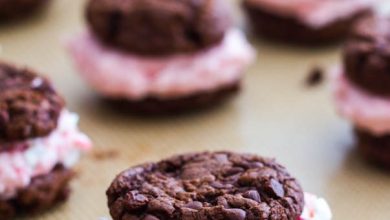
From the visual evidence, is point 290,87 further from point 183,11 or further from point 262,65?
point 183,11

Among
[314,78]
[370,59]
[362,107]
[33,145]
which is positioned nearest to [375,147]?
[362,107]

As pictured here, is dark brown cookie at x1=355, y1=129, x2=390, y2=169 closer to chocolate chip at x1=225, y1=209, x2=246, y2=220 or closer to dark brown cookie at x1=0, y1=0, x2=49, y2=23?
chocolate chip at x1=225, y1=209, x2=246, y2=220

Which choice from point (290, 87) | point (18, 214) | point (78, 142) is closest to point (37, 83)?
point (78, 142)

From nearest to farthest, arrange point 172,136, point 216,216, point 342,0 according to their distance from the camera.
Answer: point 216,216, point 172,136, point 342,0

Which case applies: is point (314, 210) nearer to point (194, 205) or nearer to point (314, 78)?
point (194, 205)

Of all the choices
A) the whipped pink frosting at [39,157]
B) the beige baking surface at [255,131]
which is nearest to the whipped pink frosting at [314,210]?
the beige baking surface at [255,131]

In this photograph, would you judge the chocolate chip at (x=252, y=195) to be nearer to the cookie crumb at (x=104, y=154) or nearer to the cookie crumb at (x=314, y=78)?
the cookie crumb at (x=104, y=154)
